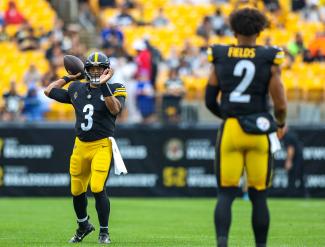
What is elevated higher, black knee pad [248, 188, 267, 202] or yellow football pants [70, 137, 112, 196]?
black knee pad [248, 188, 267, 202]

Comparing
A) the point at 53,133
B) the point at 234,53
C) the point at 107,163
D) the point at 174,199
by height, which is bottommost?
the point at 174,199

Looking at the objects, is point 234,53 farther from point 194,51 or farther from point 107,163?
point 194,51

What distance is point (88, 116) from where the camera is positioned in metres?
10.7

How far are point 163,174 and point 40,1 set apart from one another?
861cm

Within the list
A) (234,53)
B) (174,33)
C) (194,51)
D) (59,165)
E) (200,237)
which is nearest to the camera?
(234,53)

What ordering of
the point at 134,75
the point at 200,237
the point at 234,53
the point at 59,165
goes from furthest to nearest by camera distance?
the point at 134,75 → the point at 59,165 → the point at 200,237 → the point at 234,53

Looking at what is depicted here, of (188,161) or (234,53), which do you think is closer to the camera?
(234,53)

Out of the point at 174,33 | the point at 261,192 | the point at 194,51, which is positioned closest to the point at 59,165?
the point at 194,51

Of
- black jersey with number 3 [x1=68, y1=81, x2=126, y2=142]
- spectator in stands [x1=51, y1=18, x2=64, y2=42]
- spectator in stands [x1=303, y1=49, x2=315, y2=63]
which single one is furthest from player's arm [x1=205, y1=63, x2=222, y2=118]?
spectator in stands [x1=51, y1=18, x2=64, y2=42]

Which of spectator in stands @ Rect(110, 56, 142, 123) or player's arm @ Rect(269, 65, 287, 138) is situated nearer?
player's arm @ Rect(269, 65, 287, 138)

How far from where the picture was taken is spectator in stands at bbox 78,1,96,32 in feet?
89.0

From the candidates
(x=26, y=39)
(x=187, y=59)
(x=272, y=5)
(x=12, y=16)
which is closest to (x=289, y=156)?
(x=187, y=59)

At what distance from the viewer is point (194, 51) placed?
2342cm

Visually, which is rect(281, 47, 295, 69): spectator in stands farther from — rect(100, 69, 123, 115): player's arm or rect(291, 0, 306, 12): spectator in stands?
rect(100, 69, 123, 115): player's arm
